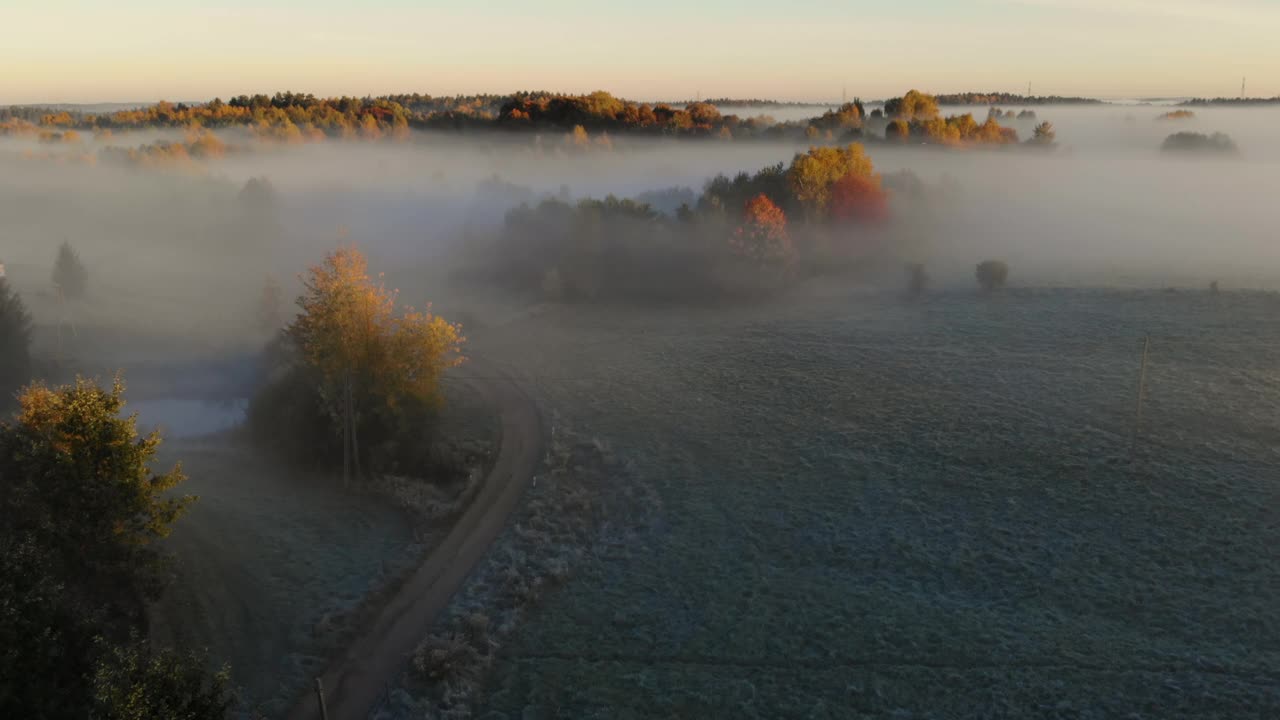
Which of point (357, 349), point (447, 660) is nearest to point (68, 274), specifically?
point (357, 349)

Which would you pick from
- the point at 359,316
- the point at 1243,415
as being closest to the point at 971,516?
the point at 1243,415

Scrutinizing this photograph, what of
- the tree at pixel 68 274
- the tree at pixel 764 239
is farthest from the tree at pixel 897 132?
the tree at pixel 68 274

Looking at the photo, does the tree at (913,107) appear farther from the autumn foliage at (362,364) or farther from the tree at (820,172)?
the autumn foliage at (362,364)

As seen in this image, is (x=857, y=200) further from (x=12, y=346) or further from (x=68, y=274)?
(x=12, y=346)

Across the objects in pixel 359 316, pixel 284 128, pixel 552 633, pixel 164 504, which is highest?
pixel 284 128

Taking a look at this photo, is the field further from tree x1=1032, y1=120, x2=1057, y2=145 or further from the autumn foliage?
tree x1=1032, y1=120, x2=1057, y2=145

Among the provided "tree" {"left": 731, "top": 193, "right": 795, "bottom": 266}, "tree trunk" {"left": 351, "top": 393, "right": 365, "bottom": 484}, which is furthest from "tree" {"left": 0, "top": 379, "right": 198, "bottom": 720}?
"tree" {"left": 731, "top": 193, "right": 795, "bottom": 266}

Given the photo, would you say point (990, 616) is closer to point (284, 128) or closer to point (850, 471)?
point (850, 471)
